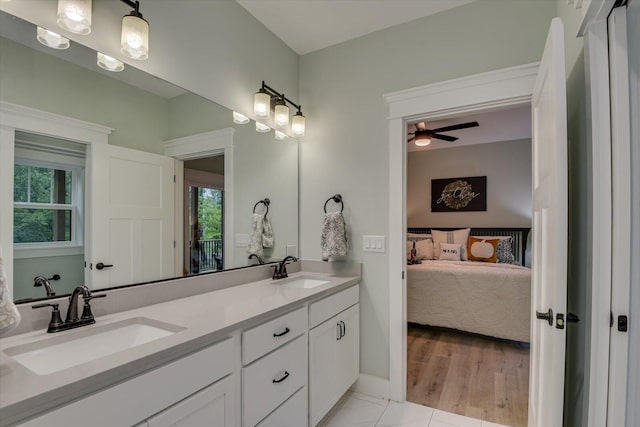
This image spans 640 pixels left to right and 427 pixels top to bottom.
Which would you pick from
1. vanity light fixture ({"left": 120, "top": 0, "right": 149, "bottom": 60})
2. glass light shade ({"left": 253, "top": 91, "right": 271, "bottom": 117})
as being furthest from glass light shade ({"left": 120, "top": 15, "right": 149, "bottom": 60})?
glass light shade ({"left": 253, "top": 91, "right": 271, "bottom": 117})

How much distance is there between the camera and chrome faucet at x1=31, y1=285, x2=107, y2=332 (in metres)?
1.10

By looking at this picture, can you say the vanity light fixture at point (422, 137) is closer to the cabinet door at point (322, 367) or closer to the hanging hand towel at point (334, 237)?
the hanging hand towel at point (334, 237)

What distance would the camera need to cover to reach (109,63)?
4.46 ft

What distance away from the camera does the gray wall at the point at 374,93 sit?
1918 millimetres

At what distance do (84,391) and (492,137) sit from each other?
6041mm

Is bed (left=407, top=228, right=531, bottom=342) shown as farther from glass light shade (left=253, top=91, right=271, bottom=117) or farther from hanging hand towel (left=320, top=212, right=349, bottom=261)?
glass light shade (left=253, top=91, right=271, bottom=117)

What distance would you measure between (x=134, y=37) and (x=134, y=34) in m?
0.01

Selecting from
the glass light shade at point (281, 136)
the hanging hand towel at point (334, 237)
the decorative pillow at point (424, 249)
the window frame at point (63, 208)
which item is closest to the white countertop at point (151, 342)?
the window frame at point (63, 208)

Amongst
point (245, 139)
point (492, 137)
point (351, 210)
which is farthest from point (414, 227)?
point (245, 139)

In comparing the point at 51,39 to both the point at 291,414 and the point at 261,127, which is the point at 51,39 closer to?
the point at 261,127

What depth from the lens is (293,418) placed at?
1.55 m

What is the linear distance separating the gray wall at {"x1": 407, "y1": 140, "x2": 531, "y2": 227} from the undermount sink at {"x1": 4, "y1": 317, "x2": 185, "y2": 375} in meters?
5.67

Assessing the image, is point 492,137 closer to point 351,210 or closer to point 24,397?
point 351,210

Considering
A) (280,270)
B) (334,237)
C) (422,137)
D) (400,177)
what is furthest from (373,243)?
(422,137)
